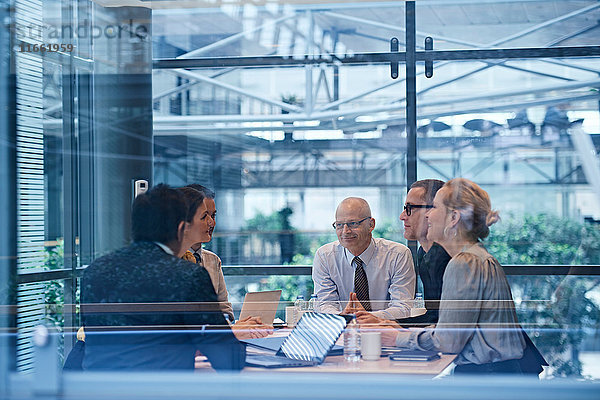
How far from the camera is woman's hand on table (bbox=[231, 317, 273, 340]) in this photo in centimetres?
235

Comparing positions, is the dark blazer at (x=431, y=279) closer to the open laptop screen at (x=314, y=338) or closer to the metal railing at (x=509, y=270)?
the open laptop screen at (x=314, y=338)

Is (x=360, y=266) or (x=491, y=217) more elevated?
(x=491, y=217)

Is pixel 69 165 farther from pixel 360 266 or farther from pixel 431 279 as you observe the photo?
pixel 431 279

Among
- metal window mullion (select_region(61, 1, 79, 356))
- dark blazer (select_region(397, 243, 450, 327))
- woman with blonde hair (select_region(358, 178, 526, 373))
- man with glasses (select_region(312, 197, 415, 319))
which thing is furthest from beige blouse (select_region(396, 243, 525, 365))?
metal window mullion (select_region(61, 1, 79, 356))

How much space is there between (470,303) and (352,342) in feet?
1.27

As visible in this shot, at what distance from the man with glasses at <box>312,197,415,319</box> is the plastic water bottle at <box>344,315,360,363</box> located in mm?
886

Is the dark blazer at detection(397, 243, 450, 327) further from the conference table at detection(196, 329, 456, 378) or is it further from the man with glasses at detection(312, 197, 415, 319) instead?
the conference table at detection(196, 329, 456, 378)

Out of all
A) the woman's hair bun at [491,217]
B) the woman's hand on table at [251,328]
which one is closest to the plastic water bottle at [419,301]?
the woman's hair bun at [491,217]

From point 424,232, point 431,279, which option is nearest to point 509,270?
point 424,232

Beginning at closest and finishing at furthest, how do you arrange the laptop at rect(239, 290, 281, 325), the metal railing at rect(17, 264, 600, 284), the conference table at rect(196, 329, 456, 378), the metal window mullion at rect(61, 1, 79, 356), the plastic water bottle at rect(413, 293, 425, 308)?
the conference table at rect(196, 329, 456, 378), the laptop at rect(239, 290, 281, 325), the plastic water bottle at rect(413, 293, 425, 308), the metal window mullion at rect(61, 1, 79, 356), the metal railing at rect(17, 264, 600, 284)

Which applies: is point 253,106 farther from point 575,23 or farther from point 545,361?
point 545,361

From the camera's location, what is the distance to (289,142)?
6.35m

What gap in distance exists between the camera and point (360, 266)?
11.3ft

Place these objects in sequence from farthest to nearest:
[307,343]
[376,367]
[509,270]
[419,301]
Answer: [509,270], [419,301], [307,343], [376,367]
